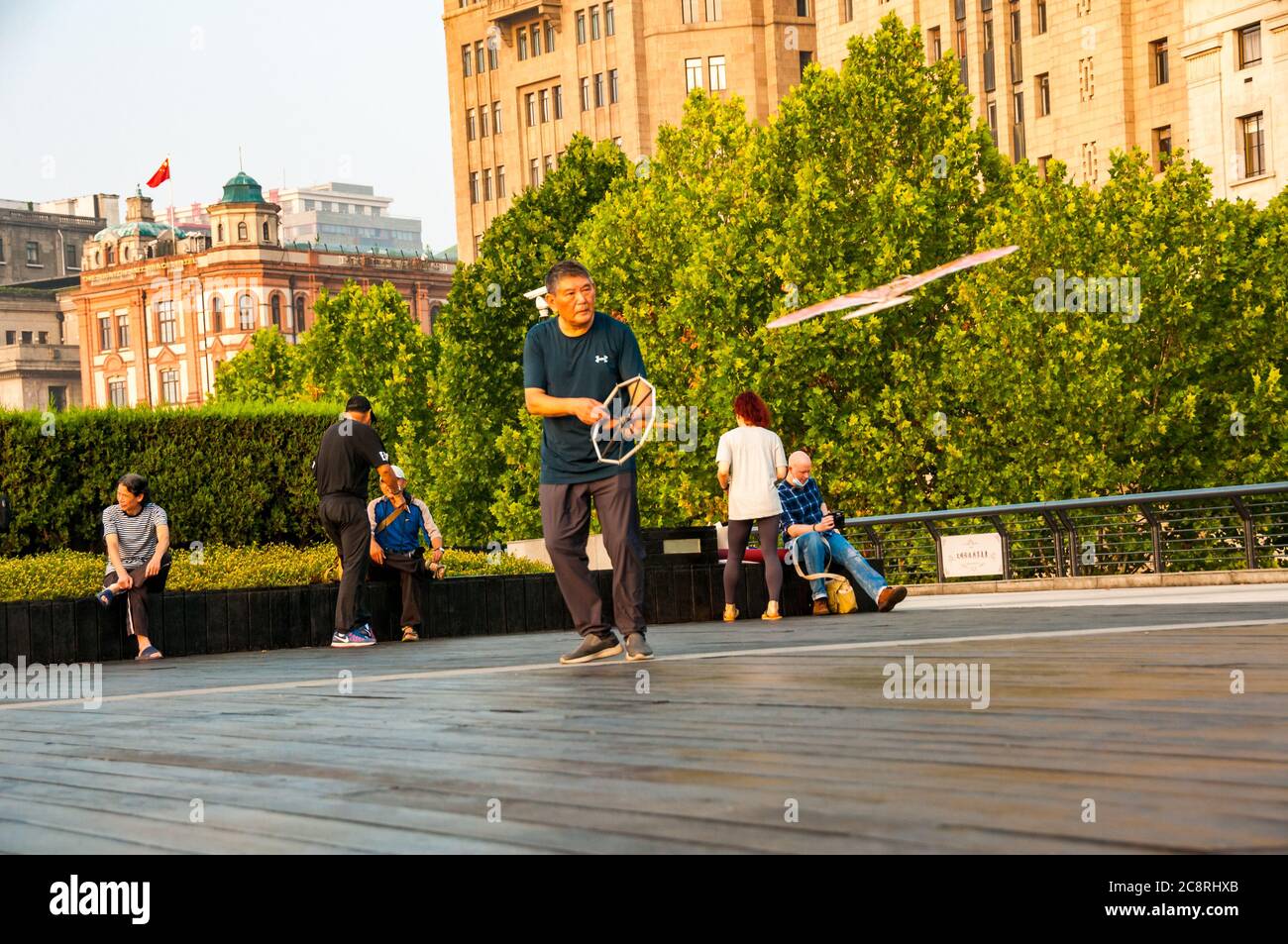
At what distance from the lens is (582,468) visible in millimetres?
9281

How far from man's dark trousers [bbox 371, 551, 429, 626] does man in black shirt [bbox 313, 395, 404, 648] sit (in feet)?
4.67

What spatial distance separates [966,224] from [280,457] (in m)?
27.6

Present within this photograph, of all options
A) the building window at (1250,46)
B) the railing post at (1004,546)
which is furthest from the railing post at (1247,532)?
the building window at (1250,46)

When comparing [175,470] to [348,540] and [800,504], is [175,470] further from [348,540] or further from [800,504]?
[800,504]

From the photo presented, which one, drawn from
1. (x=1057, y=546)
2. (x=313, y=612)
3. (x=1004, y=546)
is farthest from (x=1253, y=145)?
(x=313, y=612)

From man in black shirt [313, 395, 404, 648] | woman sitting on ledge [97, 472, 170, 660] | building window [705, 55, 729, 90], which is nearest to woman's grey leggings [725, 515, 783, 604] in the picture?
man in black shirt [313, 395, 404, 648]

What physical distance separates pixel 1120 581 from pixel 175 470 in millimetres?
11238

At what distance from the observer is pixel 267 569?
54.8 feet

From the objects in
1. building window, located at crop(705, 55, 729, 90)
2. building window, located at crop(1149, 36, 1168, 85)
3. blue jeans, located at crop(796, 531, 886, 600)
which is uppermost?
building window, located at crop(705, 55, 729, 90)

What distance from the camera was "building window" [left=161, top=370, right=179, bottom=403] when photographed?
138875 millimetres

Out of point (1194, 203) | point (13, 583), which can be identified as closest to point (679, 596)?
point (13, 583)

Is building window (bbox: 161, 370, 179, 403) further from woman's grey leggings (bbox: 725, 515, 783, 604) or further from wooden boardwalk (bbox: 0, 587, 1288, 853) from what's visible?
wooden boardwalk (bbox: 0, 587, 1288, 853)

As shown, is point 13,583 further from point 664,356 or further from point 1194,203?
point 1194,203

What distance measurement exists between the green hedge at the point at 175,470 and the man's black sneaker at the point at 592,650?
1129 centimetres
